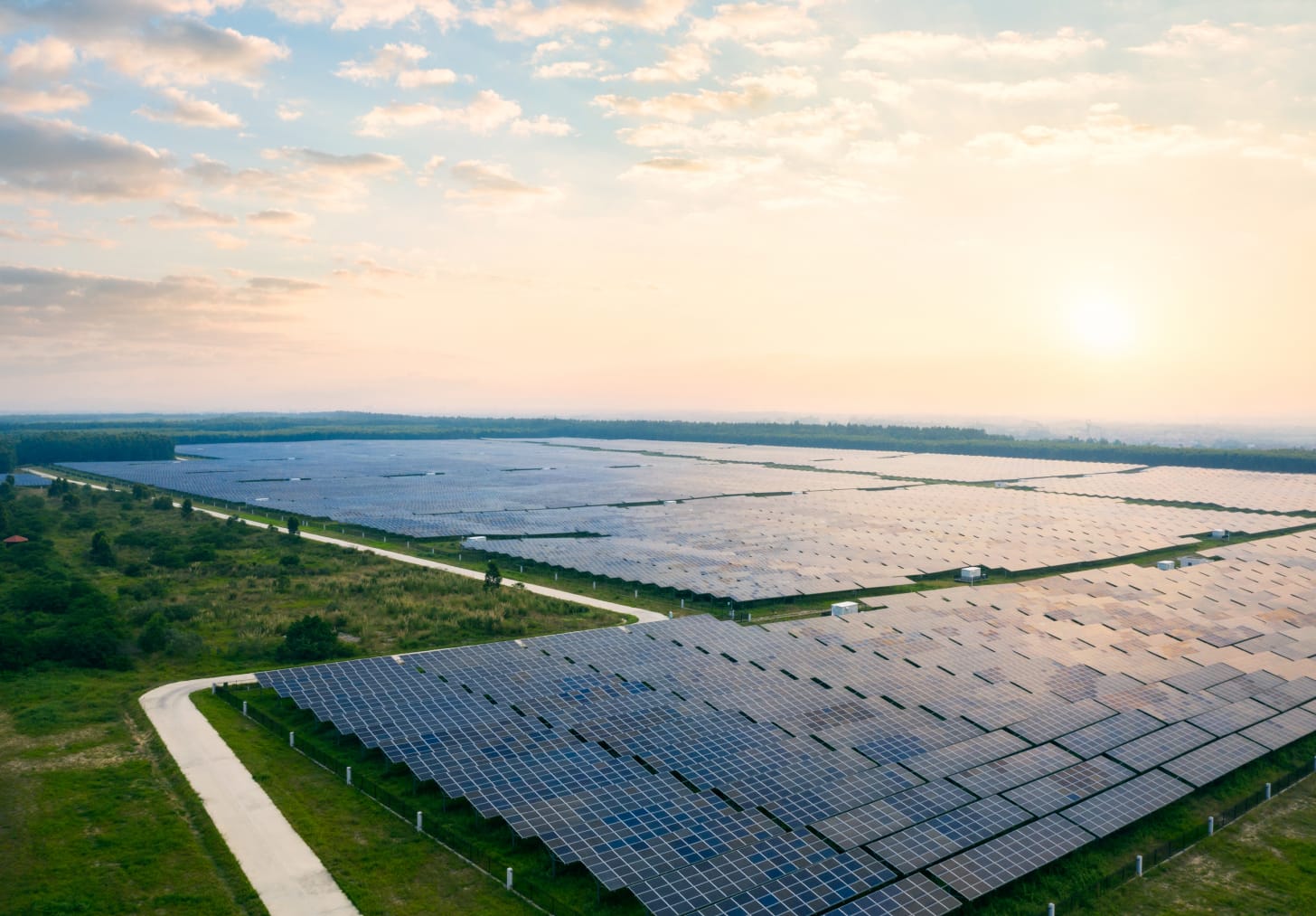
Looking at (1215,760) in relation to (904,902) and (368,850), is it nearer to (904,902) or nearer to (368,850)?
(904,902)

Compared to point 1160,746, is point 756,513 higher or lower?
higher

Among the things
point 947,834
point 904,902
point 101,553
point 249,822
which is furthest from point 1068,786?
point 101,553

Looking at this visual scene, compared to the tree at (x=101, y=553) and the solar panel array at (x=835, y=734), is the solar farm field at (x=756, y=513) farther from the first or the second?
the tree at (x=101, y=553)

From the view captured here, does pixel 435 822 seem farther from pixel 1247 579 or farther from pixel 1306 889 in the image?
pixel 1247 579

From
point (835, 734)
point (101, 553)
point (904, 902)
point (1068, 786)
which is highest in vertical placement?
point (101, 553)

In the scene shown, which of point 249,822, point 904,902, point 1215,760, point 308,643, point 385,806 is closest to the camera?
point 904,902

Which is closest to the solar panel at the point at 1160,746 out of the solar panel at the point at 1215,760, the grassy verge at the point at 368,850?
the solar panel at the point at 1215,760
